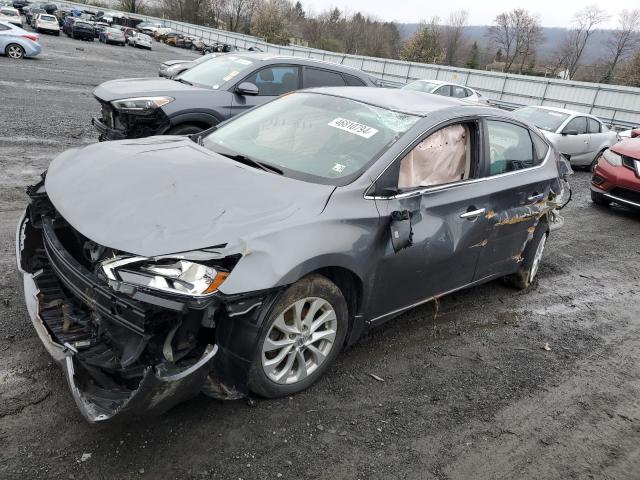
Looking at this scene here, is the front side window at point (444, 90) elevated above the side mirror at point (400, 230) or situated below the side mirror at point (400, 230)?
below

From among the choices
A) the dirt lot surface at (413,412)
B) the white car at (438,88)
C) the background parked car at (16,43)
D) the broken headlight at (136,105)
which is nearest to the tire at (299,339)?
the dirt lot surface at (413,412)

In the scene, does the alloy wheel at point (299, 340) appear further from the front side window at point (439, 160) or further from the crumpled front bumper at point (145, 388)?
the front side window at point (439, 160)

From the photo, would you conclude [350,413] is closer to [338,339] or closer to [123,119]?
[338,339]

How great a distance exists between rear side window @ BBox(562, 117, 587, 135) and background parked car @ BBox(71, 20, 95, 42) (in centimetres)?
3721

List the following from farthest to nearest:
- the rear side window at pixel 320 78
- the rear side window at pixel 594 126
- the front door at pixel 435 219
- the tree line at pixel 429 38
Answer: the tree line at pixel 429 38, the rear side window at pixel 594 126, the rear side window at pixel 320 78, the front door at pixel 435 219

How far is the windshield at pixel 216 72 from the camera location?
7.50m

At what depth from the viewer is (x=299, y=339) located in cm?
295

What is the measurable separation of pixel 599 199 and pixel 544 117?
14.5 ft

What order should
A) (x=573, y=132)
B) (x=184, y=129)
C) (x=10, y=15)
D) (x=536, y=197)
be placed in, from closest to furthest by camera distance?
(x=536, y=197)
(x=184, y=129)
(x=573, y=132)
(x=10, y=15)

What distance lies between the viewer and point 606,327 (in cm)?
474

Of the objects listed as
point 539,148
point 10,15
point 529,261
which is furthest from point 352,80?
point 10,15

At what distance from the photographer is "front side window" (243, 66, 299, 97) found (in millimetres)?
7570

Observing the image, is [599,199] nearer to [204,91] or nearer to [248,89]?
[248,89]

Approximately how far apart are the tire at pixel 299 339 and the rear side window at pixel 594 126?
41.5 feet
